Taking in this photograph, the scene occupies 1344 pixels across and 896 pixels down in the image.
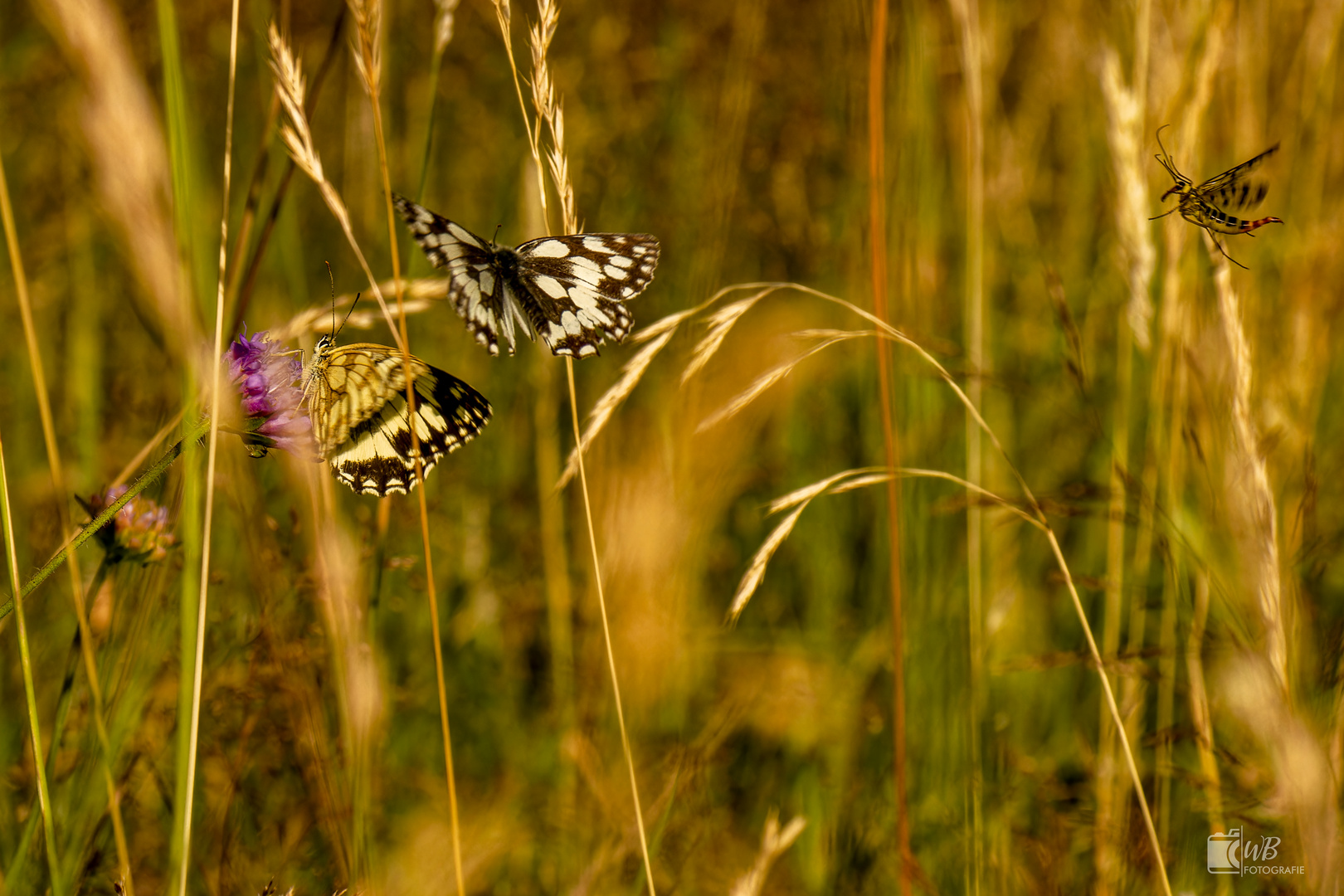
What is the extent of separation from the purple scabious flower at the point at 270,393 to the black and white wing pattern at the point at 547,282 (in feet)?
0.94

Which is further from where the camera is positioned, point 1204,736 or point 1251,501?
point 1204,736

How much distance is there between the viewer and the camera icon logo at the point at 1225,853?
4.54 ft

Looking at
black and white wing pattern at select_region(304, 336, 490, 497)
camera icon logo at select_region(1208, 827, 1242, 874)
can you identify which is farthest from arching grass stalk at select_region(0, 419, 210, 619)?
camera icon logo at select_region(1208, 827, 1242, 874)

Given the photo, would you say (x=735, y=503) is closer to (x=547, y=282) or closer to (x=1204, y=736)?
(x=547, y=282)

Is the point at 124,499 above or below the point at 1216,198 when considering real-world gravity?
below

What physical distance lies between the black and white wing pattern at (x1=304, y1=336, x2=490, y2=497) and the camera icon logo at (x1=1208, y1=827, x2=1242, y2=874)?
1.26 meters

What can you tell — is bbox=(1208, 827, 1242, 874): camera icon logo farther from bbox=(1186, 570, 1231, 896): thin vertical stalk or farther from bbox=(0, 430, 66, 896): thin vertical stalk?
bbox=(0, 430, 66, 896): thin vertical stalk

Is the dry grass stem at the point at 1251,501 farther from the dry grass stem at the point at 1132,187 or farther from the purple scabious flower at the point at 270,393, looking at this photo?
the purple scabious flower at the point at 270,393

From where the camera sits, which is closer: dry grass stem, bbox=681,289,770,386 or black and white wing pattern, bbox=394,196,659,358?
dry grass stem, bbox=681,289,770,386

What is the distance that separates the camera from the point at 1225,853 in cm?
140

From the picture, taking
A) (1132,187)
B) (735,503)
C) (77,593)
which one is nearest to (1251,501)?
(1132,187)

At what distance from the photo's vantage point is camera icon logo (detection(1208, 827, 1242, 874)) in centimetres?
138

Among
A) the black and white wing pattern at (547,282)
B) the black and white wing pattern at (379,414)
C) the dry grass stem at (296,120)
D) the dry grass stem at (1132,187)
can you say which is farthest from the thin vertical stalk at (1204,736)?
the dry grass stem at (296,120)

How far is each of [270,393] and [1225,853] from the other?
148 cm
